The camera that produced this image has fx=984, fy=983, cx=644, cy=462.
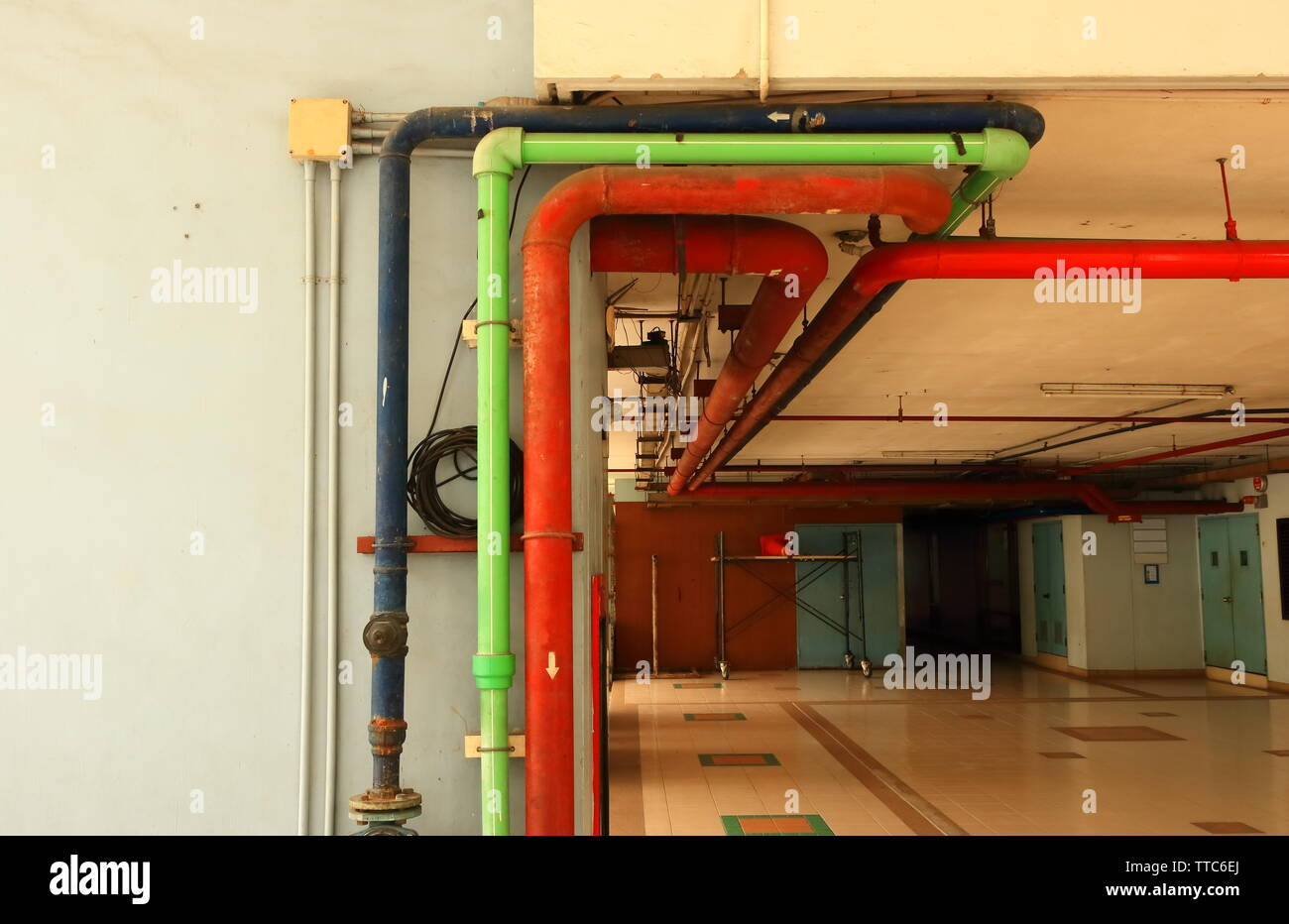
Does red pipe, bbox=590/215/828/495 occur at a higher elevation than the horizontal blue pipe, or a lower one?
lower

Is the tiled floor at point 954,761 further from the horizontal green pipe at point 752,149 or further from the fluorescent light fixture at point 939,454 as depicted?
the horizontal green pipe at point 752,149

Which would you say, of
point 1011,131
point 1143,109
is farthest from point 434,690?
point 1143,109

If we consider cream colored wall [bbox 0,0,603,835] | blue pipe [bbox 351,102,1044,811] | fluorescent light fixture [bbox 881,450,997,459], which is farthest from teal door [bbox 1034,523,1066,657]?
cream colored wall [bbox 0,0,603,835]

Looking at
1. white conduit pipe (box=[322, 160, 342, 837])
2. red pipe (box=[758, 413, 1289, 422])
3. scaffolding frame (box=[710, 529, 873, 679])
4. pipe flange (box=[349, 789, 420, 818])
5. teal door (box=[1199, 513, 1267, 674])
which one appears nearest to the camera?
pipe flange (box=[349, 789, 420, 818])

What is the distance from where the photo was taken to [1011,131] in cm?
274

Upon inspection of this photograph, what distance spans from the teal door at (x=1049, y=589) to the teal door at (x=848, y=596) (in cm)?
232

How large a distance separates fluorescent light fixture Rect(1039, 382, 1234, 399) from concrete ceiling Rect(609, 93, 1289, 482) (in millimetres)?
154

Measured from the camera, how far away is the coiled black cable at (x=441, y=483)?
9.12 feet

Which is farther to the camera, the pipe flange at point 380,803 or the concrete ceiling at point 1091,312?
the concrete ceiling at point 1091,312

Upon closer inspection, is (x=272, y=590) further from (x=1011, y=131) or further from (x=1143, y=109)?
(x=1143, y=109)

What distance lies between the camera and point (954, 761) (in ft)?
25.3

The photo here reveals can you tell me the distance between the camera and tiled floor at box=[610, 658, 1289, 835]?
5.98 metres

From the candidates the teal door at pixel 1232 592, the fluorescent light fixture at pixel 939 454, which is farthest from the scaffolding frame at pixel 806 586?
the teal door at pixel 1232 592

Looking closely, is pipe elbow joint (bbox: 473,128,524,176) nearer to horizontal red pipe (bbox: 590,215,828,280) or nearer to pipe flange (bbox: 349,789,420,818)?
horizontal red pipe (bbox: 590,215,828,280)
